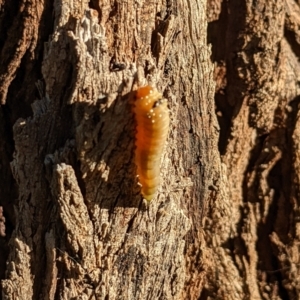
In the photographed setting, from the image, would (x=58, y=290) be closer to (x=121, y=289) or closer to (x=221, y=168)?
(x=121, y=289)

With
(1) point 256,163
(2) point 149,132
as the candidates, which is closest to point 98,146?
(2) point 149,132

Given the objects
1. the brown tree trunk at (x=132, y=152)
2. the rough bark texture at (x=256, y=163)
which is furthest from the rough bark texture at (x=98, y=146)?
the rough bark texture at (x=256, y=163)

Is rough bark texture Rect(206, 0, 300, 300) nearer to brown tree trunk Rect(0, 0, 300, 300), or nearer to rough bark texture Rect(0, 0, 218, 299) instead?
brown tree trunk Rect(0, 0, 300, 300)

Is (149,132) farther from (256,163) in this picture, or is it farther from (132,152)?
(256,163)

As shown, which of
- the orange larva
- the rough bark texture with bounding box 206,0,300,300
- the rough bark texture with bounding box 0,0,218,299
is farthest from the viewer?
the rough bark texture with bounding box 206,0,300,300

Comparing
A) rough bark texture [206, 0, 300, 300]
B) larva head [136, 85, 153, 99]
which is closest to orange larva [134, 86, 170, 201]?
larva head [136, 85, 153, 99]
